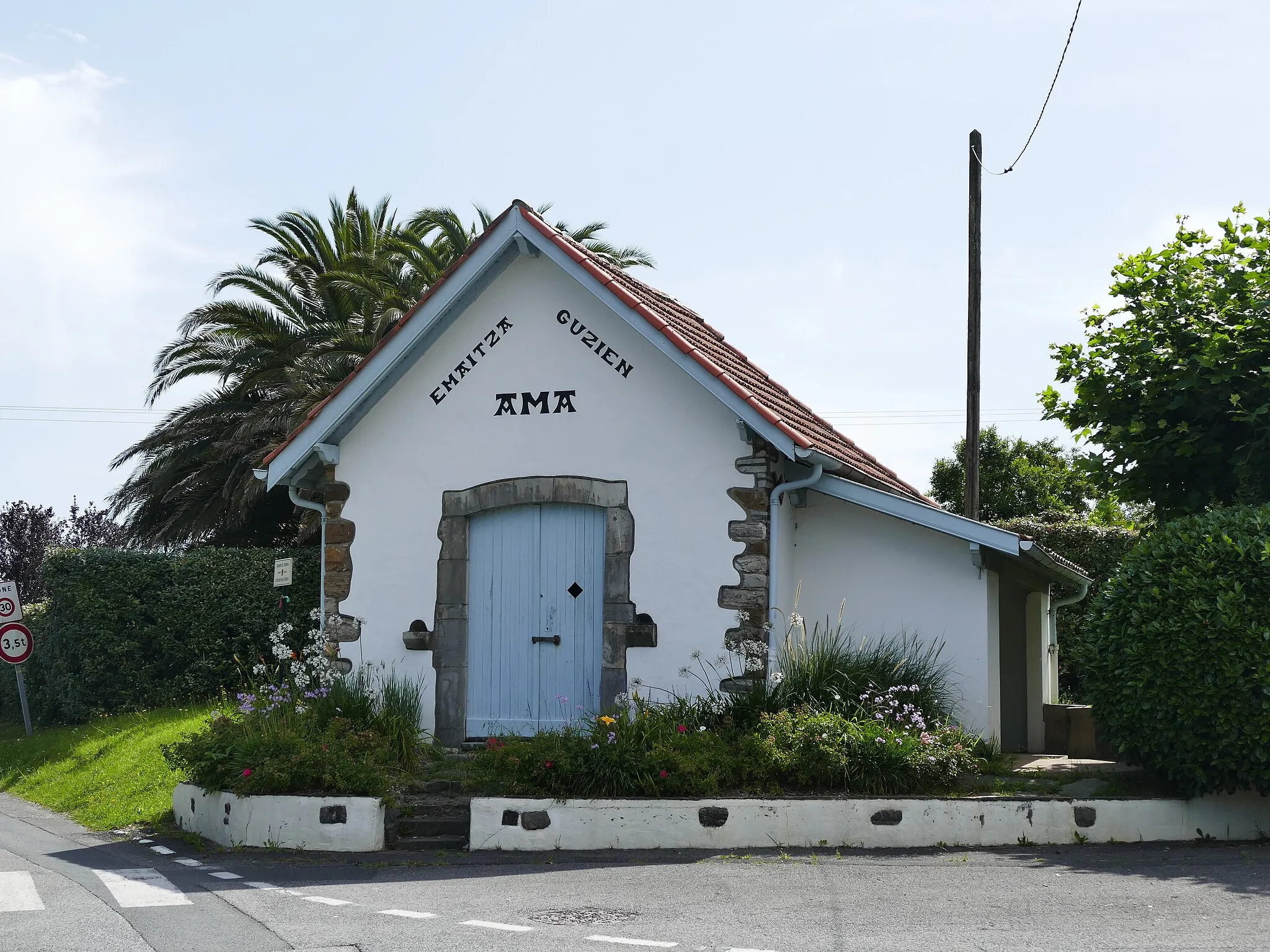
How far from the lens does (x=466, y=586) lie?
39.4 ft

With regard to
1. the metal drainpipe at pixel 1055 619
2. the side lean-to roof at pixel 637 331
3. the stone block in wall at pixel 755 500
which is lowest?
the metal drainpipe at pixel 1055 619

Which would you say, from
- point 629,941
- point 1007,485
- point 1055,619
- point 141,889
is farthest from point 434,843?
point 1007,485

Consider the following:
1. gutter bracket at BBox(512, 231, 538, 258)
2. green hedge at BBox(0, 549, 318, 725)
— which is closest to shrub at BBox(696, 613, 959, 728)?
gutter bracket at BBox(512, 231, 538, 258)

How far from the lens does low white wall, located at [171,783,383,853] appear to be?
9312 millimetres

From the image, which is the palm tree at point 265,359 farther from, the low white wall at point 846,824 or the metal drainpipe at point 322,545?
the low white wall at point 846,824

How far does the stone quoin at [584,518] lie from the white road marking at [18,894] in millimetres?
4005

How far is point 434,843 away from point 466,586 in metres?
3.14

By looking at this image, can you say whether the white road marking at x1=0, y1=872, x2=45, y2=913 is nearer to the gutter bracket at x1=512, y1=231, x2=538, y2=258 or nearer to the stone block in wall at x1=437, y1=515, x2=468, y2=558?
the stone block in wall at x1=437, y1=515, x2=468, y2=558

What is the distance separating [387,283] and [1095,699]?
1418 cm

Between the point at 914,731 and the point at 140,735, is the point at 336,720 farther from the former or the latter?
the point at 140,735

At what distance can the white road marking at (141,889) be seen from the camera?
7.60m

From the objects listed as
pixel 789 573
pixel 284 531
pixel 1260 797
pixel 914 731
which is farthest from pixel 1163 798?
pixel 284 531

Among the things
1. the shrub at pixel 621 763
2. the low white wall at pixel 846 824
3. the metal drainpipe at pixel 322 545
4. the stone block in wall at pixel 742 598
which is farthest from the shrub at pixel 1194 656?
the metal drainpipe at pixel 322 545

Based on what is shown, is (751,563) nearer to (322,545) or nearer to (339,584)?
(339,584)
